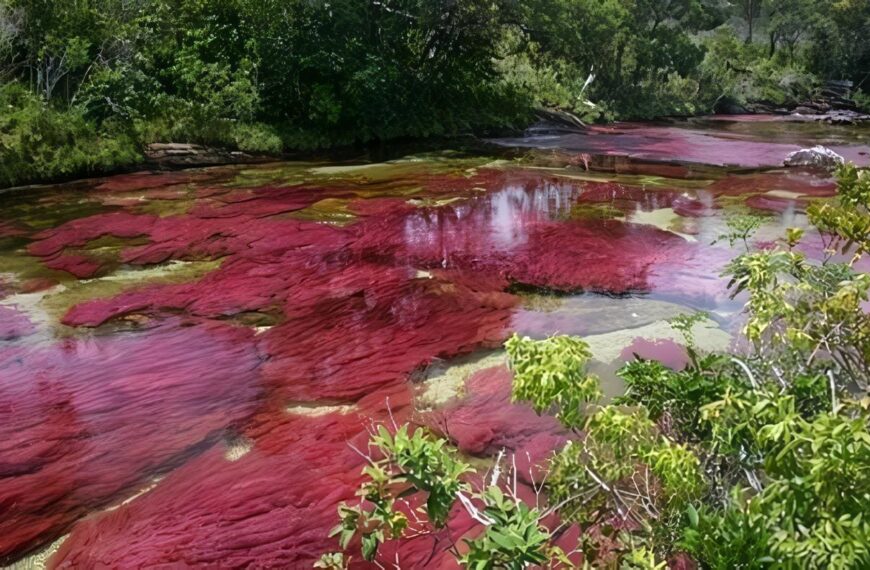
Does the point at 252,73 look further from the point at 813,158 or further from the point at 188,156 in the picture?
the point at 813,158

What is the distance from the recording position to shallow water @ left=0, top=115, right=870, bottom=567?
2988 millimetres

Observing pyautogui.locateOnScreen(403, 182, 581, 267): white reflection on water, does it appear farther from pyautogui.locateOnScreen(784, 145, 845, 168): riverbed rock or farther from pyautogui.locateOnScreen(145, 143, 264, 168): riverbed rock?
pyautogui.locateOnScreen(145, 143, 264, 168): riverbed rock

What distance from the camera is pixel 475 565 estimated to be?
1581 millimetres

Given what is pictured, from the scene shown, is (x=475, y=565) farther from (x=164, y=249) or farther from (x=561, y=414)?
(x=164, y=249)

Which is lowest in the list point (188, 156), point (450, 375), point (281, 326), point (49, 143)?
point (450, 375)

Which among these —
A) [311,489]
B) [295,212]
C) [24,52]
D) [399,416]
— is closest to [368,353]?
[399,416]

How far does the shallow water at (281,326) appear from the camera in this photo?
2988 millimetres

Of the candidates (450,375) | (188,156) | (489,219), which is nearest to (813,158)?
(489,219)

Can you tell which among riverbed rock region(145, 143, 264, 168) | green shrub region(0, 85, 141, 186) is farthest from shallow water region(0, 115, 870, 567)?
riverbed rock region(145, 143, 264, 168)

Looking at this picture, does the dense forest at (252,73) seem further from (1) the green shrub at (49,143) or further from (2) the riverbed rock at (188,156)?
(2) the riverbed rock at (188,156)

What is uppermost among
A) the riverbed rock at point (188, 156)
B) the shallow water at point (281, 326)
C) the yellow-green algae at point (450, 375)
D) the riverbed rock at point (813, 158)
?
the riverbed rock at point (188, 156)

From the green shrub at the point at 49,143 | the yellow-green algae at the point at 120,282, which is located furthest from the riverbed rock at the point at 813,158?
the green shrub at the point at 49,143

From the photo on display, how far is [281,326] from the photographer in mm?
5031

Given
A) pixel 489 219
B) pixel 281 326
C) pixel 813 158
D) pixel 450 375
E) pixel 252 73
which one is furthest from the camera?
pixel 252 73
